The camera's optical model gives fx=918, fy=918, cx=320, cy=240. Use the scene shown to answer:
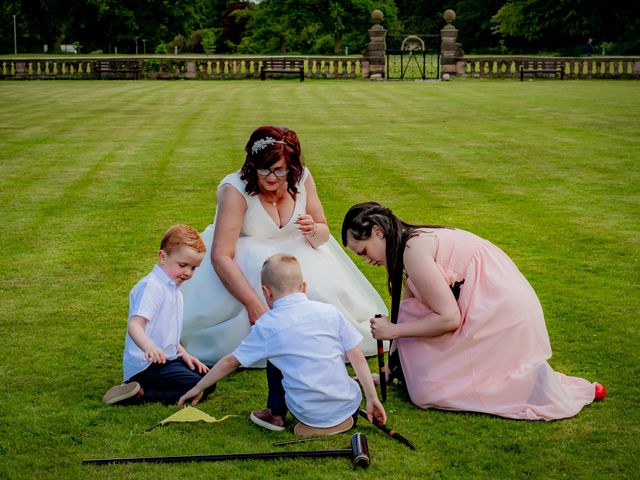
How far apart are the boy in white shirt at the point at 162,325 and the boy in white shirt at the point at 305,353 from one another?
2.21 ft

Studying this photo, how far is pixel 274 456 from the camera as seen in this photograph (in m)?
4.87

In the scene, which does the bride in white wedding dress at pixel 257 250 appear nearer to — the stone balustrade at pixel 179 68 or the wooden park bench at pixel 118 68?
the stone balustrade at pixel 179 68

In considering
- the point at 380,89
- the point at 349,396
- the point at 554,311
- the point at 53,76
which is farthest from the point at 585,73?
the point at 349,396

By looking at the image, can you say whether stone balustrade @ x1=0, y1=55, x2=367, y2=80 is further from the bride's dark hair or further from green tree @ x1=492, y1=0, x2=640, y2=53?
the bride's dark hair

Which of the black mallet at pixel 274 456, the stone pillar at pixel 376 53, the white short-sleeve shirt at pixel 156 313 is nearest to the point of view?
the black mallet at pixel 274 456

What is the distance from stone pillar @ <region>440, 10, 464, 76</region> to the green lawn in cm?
1642

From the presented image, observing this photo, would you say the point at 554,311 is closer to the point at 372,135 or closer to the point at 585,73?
the point at 372,135

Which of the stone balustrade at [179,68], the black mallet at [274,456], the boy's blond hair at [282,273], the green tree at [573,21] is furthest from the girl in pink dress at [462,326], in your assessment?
the green tree at [573,21]

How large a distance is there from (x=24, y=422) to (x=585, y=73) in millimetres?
40480

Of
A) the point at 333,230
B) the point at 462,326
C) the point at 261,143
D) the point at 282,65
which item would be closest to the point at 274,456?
the point at 462,326

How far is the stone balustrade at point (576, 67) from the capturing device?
42003 millimetres

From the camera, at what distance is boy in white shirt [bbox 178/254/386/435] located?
4949mm

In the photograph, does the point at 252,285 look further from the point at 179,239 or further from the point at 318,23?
the point at 318,23

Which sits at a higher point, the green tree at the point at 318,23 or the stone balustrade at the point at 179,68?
the green tree at the point at 318,23
